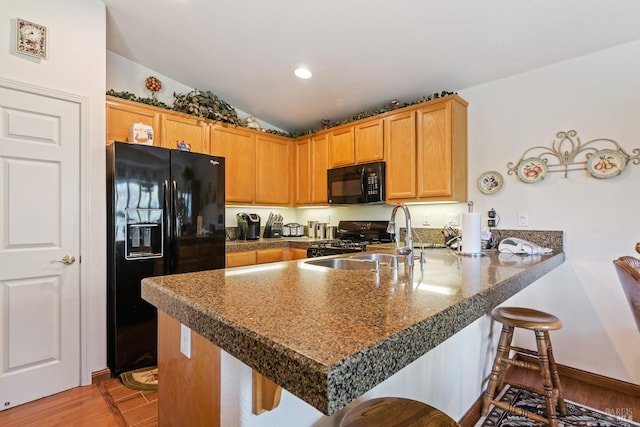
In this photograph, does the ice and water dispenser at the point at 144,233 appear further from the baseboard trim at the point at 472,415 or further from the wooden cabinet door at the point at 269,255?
the baseboard trim at the point at 472,415

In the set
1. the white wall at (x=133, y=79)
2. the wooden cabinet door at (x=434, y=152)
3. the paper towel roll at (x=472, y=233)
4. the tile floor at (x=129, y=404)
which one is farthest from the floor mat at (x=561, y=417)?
the white wall at (x=133, y=79)

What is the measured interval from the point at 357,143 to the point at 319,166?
0.61 m

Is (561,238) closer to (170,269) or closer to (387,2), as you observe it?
(387,2)

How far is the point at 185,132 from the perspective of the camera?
323cm

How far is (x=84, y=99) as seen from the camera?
89.3 inches

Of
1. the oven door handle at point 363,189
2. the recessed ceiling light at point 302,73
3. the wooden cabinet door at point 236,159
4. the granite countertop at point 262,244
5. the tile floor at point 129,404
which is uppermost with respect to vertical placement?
the recessed ceiling light at point 302,73

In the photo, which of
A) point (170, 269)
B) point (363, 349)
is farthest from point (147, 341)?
point (363, 349)

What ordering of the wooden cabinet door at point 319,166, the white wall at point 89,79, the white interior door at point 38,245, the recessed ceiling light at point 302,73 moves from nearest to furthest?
the white interior door at point 38,245 < the white wall at point 89,79 < the recessed ceiling light at point 302,73 < the wooden cabinet door at point 319,166

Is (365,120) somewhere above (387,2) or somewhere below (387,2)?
below

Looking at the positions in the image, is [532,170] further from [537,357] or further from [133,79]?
[133,79]

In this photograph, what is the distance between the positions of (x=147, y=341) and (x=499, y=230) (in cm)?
298

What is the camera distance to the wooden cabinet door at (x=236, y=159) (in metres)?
3.49

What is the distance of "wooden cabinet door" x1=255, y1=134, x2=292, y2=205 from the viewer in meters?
3.86

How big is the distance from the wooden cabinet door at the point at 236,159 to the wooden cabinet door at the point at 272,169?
10cm
